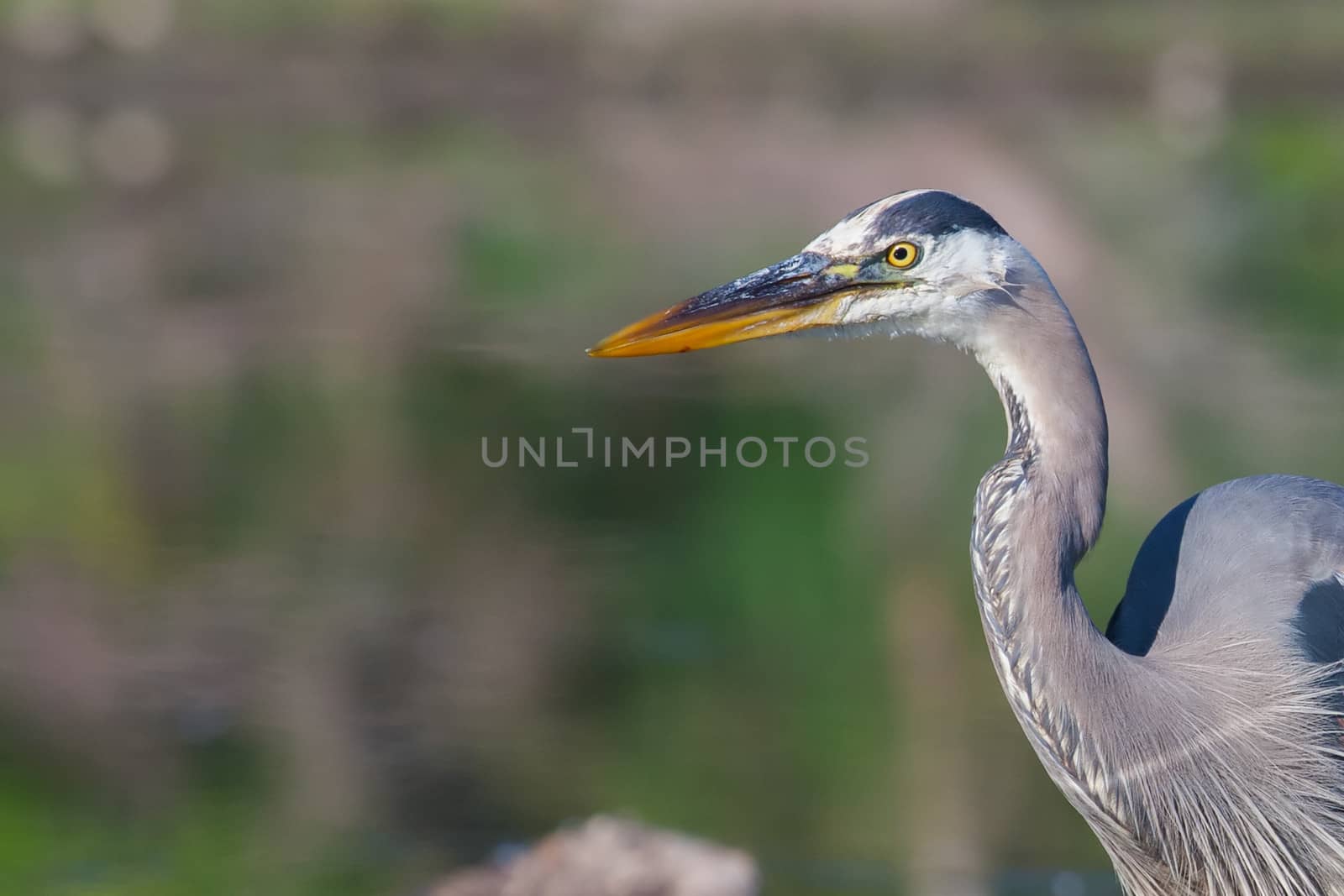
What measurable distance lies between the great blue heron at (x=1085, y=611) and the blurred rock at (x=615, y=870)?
1033 mm

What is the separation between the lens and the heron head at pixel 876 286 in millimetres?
2643

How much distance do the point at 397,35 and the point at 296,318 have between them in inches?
415

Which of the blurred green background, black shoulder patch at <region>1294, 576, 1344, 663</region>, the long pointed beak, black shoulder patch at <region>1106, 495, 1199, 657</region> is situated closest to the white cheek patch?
the long pointed beak

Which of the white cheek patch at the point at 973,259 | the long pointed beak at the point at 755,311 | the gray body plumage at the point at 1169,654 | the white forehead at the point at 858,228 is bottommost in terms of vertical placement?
the gray body plumage at the point at 1169,654

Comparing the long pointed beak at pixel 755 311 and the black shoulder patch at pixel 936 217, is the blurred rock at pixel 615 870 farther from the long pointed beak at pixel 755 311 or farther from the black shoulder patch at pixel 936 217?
the black shoulder patch at pixel 936 217

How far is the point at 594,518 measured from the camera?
6941mm

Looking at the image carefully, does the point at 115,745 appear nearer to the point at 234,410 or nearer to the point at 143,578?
the point at 143,578

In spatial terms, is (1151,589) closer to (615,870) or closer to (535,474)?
(615,870)

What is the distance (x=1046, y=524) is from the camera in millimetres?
2566

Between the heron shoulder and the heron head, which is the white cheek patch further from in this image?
the heron shoulder

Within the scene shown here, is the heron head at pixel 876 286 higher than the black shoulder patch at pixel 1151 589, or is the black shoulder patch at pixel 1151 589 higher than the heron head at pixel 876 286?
the heron head at pixel 876 286

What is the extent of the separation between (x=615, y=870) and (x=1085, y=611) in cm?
148

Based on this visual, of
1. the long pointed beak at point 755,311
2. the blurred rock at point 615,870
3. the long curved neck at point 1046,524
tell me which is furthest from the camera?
the blurred rock at point 615,870

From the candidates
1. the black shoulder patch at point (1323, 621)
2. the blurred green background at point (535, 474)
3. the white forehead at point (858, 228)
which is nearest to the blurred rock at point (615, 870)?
the blurred green background at point (535, 474)
